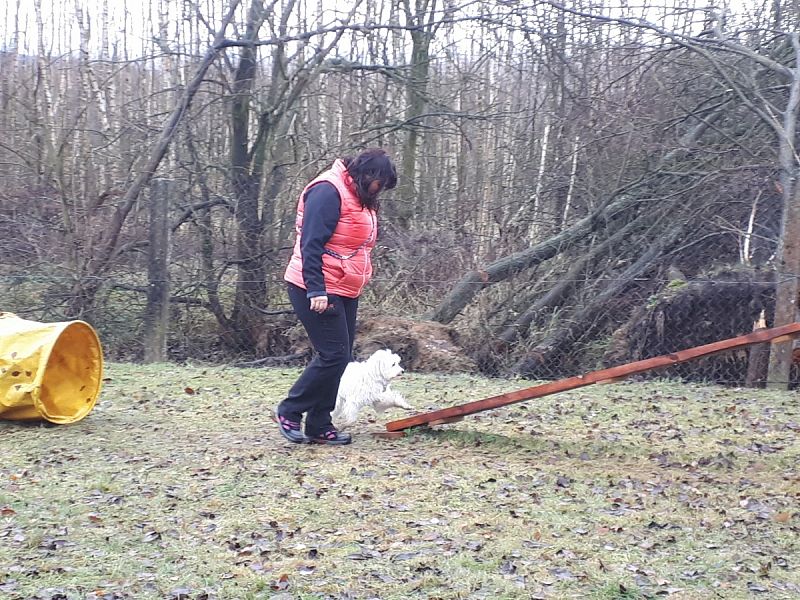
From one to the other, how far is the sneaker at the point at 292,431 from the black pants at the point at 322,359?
0.03 meters

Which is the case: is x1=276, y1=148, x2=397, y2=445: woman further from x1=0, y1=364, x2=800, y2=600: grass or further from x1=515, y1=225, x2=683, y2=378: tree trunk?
x1=515, y1=225, x2=683, y2=378: tree trunk

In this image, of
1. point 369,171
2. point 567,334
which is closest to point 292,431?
point 369,171

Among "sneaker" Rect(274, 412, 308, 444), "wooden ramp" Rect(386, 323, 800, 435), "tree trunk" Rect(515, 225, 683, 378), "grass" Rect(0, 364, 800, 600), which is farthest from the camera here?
"tree trunk" Rect(515, 225, 683, 378)

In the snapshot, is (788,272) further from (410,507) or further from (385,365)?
(410,507)

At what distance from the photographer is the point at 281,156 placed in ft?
35.3

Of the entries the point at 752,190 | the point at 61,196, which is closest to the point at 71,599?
the point at 61,196

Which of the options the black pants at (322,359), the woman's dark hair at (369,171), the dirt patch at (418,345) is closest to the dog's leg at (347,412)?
the black pants at (322,359)

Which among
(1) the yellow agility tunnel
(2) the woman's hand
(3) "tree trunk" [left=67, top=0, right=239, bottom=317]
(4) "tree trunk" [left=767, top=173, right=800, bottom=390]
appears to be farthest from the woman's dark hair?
(3) "tree trunk" [left=67, top=0, right=239, bottom=317]

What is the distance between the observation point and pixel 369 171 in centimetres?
550

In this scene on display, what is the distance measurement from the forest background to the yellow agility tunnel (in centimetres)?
265

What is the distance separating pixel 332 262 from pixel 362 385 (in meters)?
0.93

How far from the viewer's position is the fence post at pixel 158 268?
9375mm

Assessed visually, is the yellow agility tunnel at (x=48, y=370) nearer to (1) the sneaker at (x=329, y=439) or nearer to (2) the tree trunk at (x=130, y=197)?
(1) the sneaker at (x=329, y=439)

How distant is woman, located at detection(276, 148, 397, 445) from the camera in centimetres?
546
